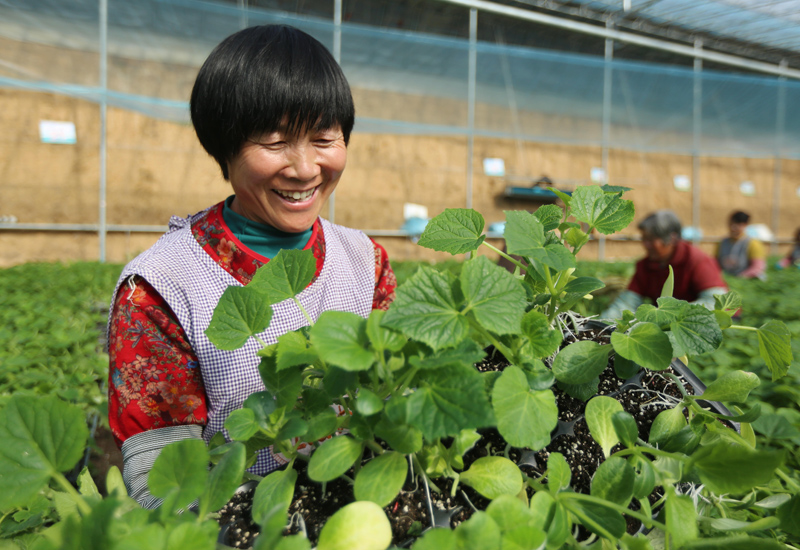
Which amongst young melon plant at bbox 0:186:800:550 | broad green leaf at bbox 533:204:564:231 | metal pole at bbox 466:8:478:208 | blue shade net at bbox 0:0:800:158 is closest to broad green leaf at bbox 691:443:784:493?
young melon plant at bbox 0:186:800:550

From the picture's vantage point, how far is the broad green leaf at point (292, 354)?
32 cm

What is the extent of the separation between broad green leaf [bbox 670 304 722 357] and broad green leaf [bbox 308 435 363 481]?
0.76ft

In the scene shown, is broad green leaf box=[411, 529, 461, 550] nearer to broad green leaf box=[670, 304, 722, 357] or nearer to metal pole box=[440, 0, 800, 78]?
broad green leaf box=[670, 304, 722, 357]

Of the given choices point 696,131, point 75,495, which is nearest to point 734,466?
point 75,495

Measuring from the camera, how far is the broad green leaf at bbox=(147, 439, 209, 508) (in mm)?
281

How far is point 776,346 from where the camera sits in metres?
0.41

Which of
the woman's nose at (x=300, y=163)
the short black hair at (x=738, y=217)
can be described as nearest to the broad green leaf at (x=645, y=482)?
the woman's nose at (x=300, y=163)

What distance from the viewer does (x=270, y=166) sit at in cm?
97

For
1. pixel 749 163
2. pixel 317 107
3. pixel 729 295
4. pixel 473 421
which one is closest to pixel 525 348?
pixel 473 421

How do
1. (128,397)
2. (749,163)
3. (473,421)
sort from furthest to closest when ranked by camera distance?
(749,163)
(128,397)
(473,421)

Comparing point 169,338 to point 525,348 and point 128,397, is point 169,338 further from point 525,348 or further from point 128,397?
point 525,348

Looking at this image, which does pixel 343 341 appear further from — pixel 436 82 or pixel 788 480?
pixel 436 82

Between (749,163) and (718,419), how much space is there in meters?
13.4

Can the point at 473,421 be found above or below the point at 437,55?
below
